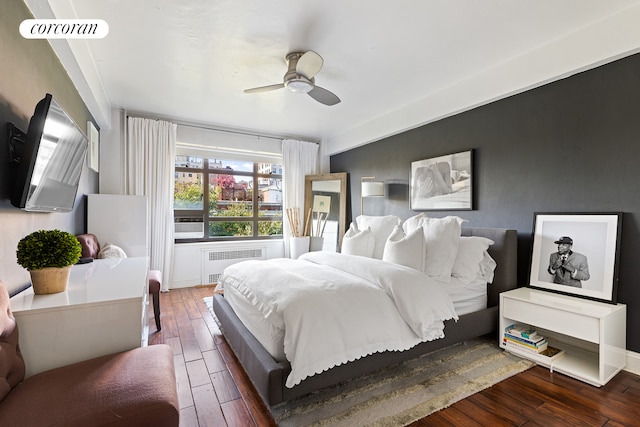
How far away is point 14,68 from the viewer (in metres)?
1.59

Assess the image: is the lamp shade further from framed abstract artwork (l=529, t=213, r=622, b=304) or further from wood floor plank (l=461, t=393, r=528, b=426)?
wood floor plank (l=461, t=393, r=528, b=426)

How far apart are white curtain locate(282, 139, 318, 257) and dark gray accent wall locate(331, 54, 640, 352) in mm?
2511

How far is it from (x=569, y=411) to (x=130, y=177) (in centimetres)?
A: 523

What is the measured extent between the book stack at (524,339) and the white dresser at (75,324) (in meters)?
2.77

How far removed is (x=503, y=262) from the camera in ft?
9.09

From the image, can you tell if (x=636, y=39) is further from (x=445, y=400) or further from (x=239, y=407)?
(x=239, y=407)

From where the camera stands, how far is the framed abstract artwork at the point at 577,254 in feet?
7.53

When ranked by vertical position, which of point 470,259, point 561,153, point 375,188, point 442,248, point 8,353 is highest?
point 561,153

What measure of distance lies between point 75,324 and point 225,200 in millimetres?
4085

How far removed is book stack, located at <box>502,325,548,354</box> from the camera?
2.40 metres

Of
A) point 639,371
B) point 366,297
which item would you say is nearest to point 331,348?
point 366,297

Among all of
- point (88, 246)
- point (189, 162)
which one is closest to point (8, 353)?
point (88, 246)

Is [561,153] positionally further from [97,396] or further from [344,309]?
[97,396]

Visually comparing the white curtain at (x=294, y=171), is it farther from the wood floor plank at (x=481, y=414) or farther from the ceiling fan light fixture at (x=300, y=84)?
the wood floor plank at (x=481, y=414)
